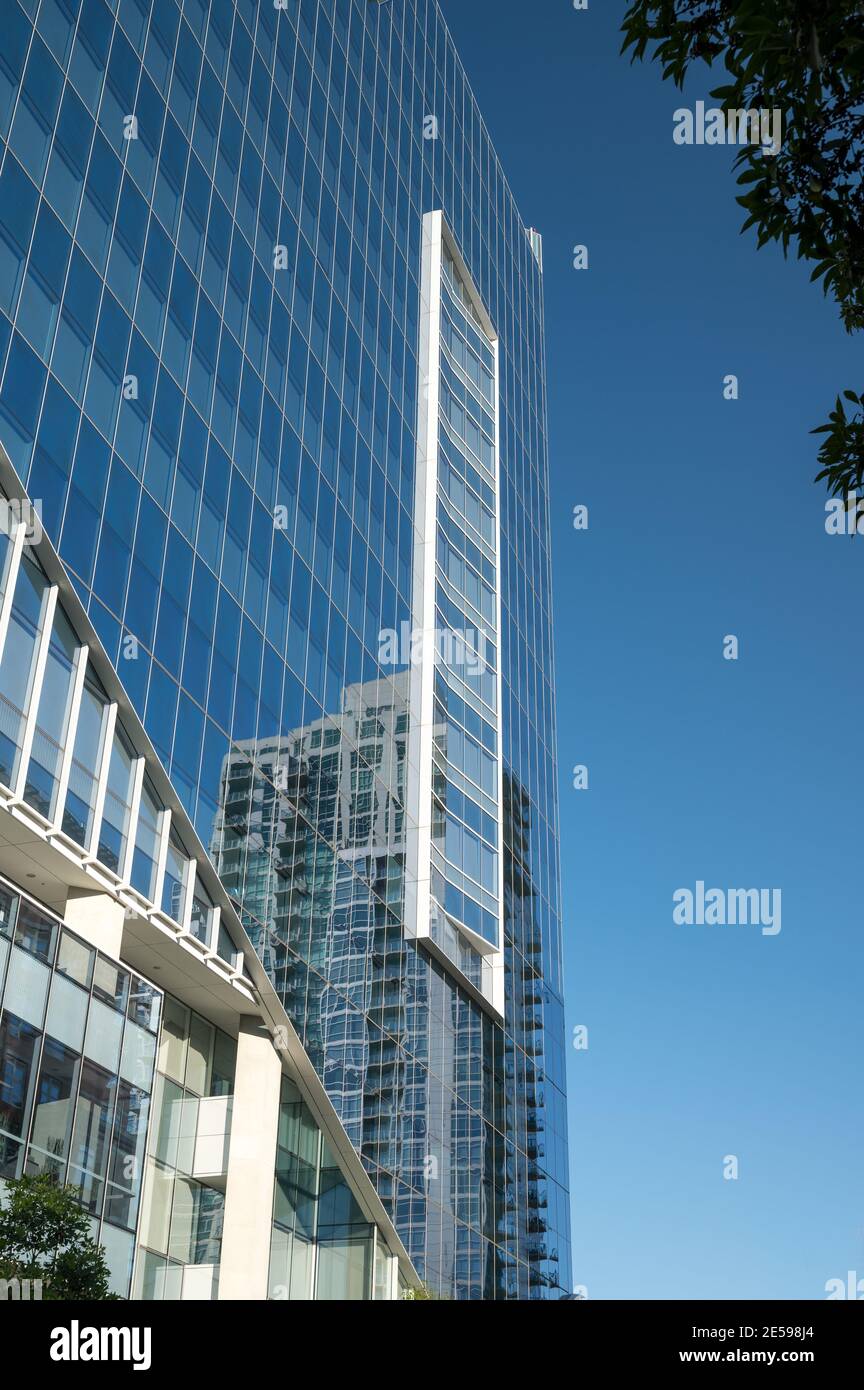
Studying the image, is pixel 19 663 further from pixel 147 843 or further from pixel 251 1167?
pixel 251 1167

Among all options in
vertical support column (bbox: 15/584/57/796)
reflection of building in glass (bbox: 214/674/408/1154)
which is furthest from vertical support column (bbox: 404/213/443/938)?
vertical support column (bbox: 15/584/57/796)

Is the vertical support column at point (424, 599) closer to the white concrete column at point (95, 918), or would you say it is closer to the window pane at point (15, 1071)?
the white concrete column at point (95, 918)

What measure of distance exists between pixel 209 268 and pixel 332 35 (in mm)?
17094

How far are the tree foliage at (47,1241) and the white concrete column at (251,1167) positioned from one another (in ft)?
30.8

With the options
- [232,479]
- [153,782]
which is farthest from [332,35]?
[153,782]

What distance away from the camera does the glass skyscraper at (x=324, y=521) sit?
28.1 m

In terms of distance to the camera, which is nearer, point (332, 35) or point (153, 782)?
point (153, 782)

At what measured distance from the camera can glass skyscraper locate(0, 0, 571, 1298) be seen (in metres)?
28.1

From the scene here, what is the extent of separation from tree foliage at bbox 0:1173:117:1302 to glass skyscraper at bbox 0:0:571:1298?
8756 millimetres

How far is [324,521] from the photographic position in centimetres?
4116

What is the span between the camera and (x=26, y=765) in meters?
23.8

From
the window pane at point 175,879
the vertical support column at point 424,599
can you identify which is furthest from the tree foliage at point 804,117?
the vertical support column at point 424,599

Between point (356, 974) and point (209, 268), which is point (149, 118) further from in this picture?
point (356, 974)

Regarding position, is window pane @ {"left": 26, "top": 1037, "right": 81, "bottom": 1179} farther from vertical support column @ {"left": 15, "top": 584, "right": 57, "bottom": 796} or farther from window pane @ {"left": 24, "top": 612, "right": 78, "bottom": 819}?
vertical support column @ {"left": 15, "top": 584, "right": 57, "bottom": 796}
